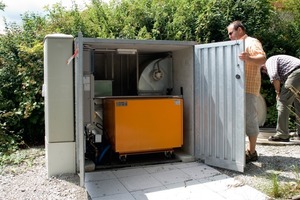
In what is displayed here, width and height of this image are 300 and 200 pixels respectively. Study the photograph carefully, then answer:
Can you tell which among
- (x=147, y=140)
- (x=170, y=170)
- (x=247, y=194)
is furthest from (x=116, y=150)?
(x=247, y=194)

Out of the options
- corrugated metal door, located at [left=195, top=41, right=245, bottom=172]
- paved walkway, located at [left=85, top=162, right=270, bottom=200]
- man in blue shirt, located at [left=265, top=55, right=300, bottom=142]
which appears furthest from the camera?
man in blue shirt, located at [left=265, top=55, right=300, bottom=142]

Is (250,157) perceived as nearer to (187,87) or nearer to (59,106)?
(187,87)

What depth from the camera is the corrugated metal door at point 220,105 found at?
3.79m

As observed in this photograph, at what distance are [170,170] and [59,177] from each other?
Result: 4.60 ft

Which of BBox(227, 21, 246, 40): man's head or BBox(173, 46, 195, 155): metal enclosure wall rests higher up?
BBox(227, 21, 246, 40): man's head

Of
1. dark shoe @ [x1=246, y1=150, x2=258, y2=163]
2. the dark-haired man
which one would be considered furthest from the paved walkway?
the dark-haired man

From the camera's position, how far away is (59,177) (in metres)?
3.77

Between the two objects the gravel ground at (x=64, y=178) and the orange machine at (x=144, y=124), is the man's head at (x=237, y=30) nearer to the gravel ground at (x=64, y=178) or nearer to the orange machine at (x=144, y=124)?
the orange machine at (x=144, y=124)

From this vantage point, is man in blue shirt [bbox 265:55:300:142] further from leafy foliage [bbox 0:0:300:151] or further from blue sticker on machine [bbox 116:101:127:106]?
blue sticker on machine [bbox 116:101:127:106]

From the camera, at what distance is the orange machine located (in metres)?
4.12

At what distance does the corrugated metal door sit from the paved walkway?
24cm

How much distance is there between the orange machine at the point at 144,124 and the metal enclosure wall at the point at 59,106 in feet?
1.96

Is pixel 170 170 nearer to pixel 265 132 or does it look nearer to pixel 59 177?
→ pixel 59 177

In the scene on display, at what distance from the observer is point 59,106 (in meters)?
3.84
